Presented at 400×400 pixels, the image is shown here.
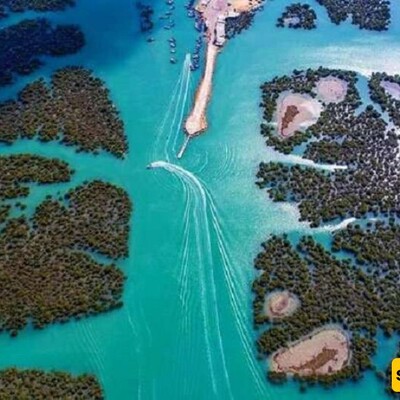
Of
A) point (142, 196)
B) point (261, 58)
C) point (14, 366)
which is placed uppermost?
point (261, 58)

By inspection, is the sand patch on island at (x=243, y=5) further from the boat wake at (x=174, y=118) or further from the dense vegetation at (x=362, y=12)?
the boat wake at (x=174, y=118)

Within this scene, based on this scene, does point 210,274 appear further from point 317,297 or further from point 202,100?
point 202,100

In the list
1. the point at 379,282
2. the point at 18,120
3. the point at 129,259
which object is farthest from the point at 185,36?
the point at 379,282

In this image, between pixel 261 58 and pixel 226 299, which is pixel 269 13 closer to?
pixel 261 58

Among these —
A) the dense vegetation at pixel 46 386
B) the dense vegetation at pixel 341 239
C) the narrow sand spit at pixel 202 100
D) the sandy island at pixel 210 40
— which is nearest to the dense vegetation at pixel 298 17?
the sandy island at pixel 210 40

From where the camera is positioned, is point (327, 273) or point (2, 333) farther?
point (327, 273)

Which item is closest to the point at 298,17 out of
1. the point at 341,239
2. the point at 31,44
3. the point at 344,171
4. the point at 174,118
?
the point at 174,118
